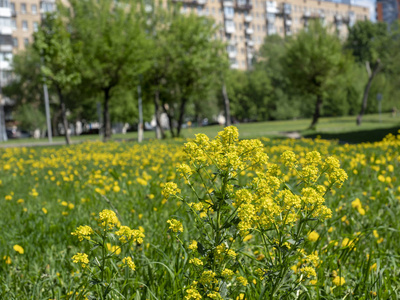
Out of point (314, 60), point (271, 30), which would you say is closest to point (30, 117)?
point (314, 60)

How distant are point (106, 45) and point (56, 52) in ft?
12.3

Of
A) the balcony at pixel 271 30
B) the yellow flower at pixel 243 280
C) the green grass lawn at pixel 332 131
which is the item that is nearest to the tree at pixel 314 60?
the green grass lawn at pixel 332 131

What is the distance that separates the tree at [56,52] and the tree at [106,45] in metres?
1.82

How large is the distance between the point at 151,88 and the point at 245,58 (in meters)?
66.4

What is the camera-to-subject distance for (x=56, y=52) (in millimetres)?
22031

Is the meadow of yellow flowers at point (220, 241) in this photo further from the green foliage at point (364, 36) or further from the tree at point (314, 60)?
the green foliage at point (364, 36)

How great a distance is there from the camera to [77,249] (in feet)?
10.7

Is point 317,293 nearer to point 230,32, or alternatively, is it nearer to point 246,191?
point 246,191

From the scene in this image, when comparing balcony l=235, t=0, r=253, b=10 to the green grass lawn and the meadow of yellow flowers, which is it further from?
the meadow of yellow flowers

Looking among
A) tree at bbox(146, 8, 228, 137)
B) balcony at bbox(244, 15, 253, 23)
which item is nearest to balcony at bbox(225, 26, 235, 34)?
balcony at bbox(244, 15, 253, 23)

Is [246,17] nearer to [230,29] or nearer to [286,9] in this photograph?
[230,29]

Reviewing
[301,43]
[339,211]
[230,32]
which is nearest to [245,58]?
[230,32]

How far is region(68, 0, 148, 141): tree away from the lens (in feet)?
82.6

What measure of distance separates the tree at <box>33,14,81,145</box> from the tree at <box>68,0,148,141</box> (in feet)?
5.99
